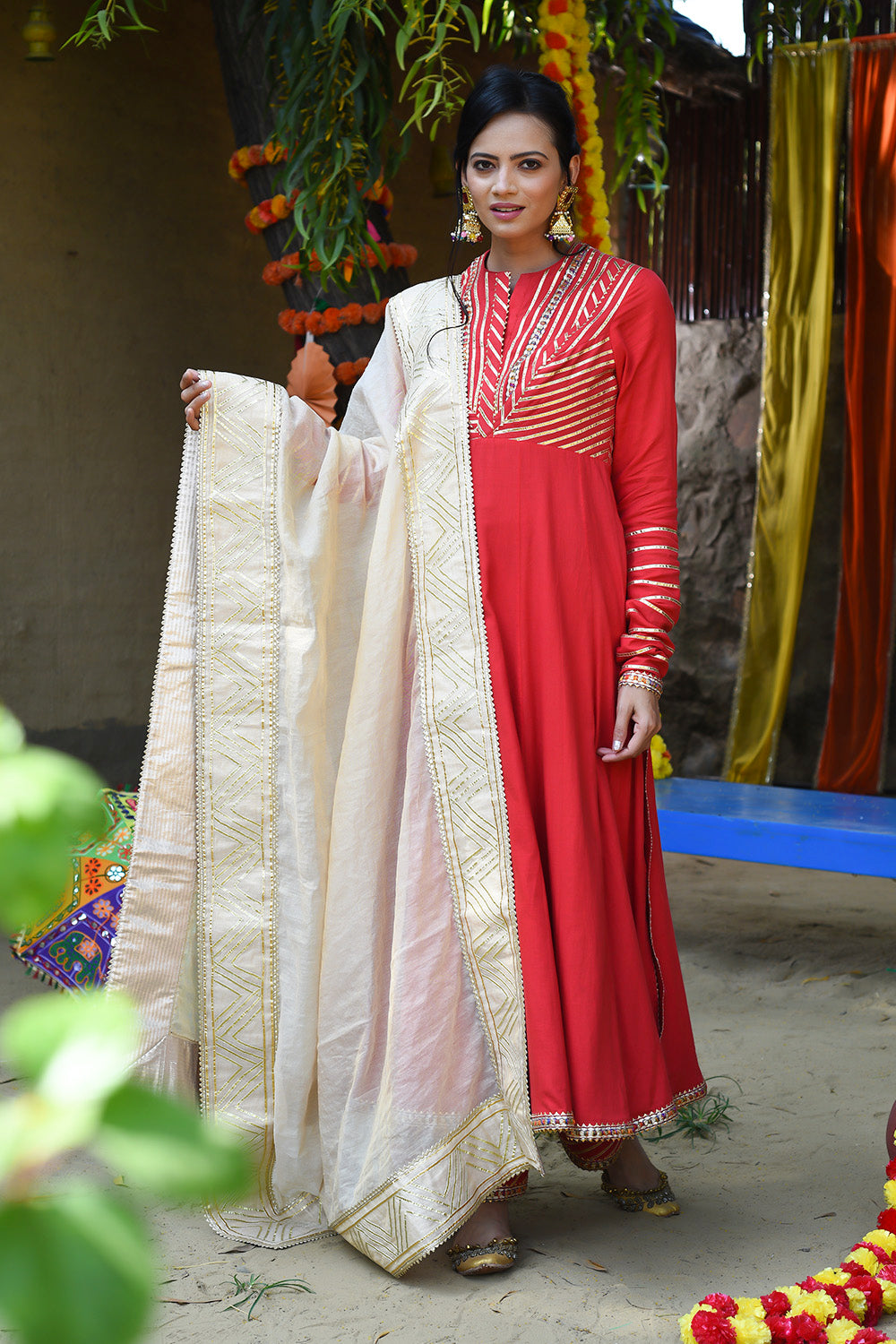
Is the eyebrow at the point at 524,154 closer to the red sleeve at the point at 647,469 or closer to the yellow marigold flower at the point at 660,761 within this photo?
the red sleeve at the point at 647,469

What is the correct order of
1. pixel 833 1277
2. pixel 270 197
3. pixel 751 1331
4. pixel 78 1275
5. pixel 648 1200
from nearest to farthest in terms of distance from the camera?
1. pixel 78 1275
2. pixel 751 1331
3. pixel 833 1277
4. pixel 648 1200
5. pixel 270 197

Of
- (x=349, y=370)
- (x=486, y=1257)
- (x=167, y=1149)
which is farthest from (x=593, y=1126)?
(x=349, y=370)

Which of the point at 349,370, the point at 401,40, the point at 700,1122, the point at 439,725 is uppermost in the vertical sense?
the point at 401,40

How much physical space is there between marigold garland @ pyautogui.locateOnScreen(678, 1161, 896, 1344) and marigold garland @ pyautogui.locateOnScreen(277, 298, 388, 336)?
7.75 ft

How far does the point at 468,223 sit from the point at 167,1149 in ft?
6.42

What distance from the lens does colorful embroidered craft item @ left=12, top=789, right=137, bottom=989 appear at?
288cm

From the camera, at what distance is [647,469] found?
78.0 inches

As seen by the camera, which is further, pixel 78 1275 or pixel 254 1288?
pixel 254 1288

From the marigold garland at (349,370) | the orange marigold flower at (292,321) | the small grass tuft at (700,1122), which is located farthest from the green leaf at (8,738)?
the orange marigold flower at (292,321)

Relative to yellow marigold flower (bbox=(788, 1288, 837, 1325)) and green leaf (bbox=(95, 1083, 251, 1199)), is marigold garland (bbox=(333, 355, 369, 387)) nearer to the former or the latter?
yellow marigold flower (bbox=(788, 1288, 837, 1325))

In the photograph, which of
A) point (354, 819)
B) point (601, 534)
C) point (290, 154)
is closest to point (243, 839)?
point (354, 819)

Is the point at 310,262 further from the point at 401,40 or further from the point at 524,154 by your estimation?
the point at 524,154

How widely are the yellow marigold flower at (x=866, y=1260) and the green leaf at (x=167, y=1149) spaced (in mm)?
1726

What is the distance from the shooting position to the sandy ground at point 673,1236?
5.59 feet
